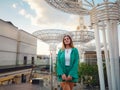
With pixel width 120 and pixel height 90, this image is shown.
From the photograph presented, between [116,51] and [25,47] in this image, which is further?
[25,47]

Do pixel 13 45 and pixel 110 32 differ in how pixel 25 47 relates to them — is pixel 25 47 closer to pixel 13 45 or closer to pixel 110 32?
pixel 13 45

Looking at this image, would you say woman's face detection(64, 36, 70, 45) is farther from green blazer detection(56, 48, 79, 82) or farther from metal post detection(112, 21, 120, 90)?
metal post detection(112, 21, 120, 90)

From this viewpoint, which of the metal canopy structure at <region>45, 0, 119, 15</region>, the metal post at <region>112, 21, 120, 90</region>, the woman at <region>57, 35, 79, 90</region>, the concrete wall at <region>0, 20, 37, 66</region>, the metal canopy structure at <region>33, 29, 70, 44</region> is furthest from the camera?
the concrete wall at <region>0, 20, 37, 66</region>

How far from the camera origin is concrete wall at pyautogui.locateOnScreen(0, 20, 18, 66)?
2873 cm

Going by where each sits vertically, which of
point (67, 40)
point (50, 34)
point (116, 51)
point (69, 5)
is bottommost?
point (67, 40)

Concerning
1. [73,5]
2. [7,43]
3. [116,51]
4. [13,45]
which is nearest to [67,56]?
[116,51]

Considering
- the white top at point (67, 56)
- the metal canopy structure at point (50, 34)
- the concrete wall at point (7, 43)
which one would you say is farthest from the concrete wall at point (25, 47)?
the white top at point (67, 56)

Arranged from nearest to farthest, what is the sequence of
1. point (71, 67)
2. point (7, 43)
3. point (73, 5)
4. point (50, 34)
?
point (71, 67)
point (73, 5)
point (50, 34)
point (7, 43)

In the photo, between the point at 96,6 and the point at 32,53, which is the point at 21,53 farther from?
the point at 96,6

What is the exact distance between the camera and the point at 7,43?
3120 cm

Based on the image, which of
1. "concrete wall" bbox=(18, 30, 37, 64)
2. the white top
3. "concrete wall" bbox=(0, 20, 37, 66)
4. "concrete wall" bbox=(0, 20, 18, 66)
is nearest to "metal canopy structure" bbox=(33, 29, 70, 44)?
"concrete wall" bbox=(0, 20, 18, 66)

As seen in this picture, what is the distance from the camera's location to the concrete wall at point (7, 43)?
94.3 ft

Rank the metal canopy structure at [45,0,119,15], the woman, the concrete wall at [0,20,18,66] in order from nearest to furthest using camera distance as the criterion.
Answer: the woman
the metal canopy structure at [45,0,119,15]
the concrete wall at [0,20,18,66]

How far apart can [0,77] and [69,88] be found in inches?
766
